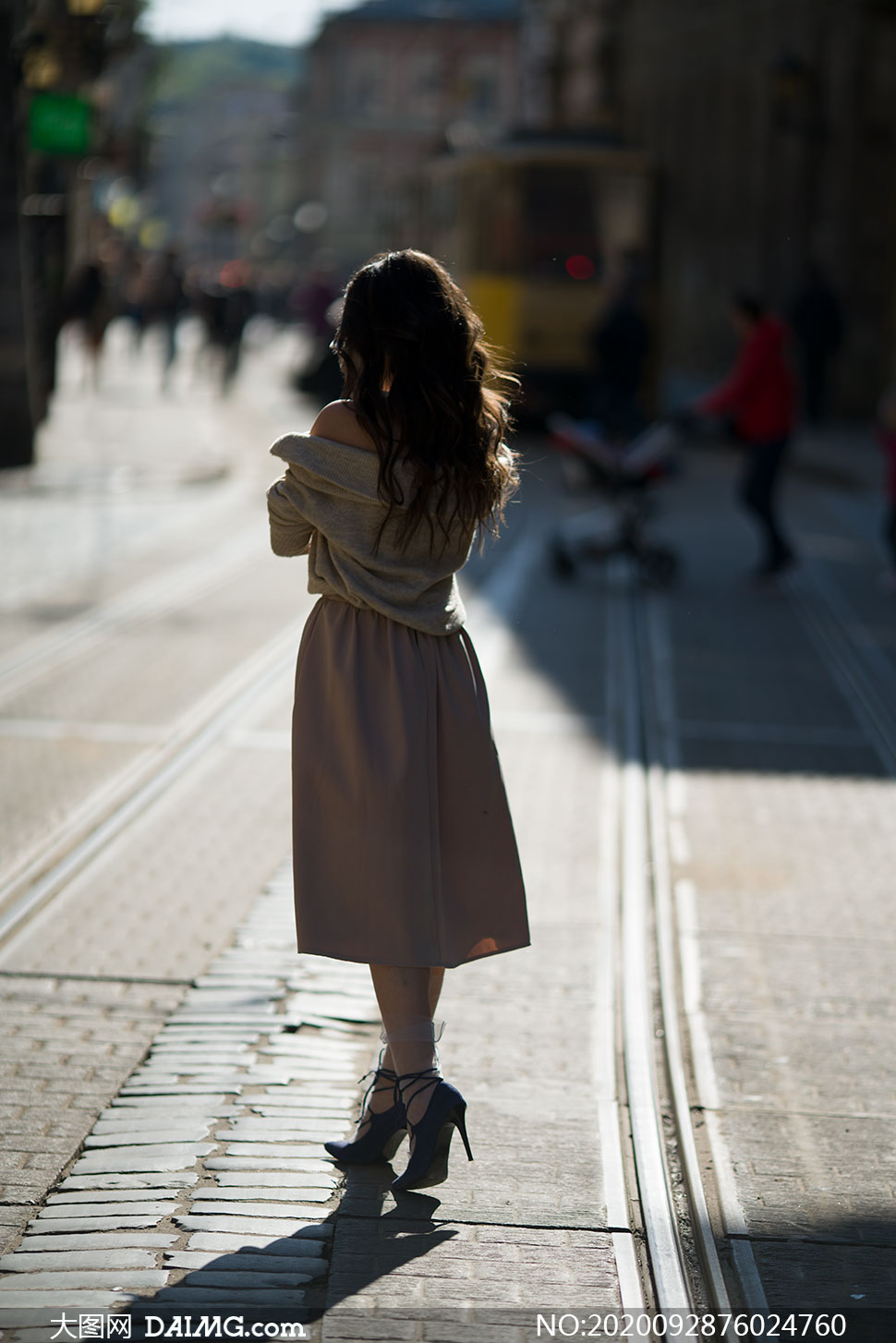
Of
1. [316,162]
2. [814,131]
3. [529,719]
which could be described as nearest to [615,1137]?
[529,719]

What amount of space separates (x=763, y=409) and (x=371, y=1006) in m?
8.71

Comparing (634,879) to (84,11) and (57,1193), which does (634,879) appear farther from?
(84,11)

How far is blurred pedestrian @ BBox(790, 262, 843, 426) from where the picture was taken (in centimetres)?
2623

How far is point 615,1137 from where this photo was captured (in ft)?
14.1

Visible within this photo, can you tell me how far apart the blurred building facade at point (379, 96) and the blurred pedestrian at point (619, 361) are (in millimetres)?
73781

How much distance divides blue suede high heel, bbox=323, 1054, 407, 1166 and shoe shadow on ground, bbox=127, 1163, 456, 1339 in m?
0.10

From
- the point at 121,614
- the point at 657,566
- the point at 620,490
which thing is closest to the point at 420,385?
the point at 121,614

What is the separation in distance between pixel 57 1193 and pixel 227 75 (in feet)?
630

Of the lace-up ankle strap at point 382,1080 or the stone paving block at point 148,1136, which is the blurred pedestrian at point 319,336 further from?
the lace-up ankle strap at point 382,1080

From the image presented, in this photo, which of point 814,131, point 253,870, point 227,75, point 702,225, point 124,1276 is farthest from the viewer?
point 227,75

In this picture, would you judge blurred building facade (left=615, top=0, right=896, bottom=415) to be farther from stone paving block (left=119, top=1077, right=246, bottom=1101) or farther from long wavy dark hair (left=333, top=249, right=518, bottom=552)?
stone paving block (left=119, top=1077, right=246, bottom=1101)

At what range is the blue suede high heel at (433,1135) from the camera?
3854 millimetres

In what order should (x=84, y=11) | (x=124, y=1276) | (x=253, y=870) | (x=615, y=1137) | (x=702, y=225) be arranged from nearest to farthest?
(x=124, y=1276), (x=615, y=1137), (x=253, y=870), (x=84, y=11), (x=702, y=225)

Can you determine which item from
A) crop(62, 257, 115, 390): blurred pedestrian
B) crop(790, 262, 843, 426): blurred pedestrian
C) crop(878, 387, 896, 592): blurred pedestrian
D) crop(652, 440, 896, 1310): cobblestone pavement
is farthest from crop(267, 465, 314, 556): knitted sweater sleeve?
crop(790, 262, 843, 426): blurred pedestrian
